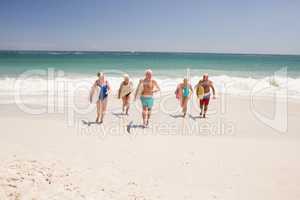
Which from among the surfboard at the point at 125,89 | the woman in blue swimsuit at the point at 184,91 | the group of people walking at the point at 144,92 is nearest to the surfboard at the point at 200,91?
the group of people walking at the point at 144,92

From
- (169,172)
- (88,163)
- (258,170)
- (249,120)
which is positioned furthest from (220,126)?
(88,163)

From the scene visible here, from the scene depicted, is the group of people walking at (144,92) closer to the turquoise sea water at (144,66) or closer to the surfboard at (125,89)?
the surfboard at (125,89)

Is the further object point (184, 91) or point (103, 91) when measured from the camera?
point (184, 91)

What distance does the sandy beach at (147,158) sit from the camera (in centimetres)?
393

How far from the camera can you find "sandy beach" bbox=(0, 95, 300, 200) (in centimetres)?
393

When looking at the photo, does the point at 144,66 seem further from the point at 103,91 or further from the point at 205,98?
the point at 103,91

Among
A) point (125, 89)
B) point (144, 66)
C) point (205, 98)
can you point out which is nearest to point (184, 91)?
point (205, 98)

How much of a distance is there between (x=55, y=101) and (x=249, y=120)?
8322 mm

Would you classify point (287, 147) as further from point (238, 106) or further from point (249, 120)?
point (238, 106)

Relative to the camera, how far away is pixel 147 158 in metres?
5.63

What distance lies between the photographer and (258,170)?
205 inches

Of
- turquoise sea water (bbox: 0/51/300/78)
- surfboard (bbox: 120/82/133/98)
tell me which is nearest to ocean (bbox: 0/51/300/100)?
turquoise sea water (bbox: 0/51/300/78)

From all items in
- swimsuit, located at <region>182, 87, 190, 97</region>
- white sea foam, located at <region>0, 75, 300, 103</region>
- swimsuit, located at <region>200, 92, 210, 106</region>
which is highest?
white sea foam, located at <region>0, 75, 300, 103</region>

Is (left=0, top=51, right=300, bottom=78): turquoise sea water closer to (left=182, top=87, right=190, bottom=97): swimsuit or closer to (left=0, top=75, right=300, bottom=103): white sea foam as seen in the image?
(left=0, top=75, right=300, bottom=103): white sea foam
